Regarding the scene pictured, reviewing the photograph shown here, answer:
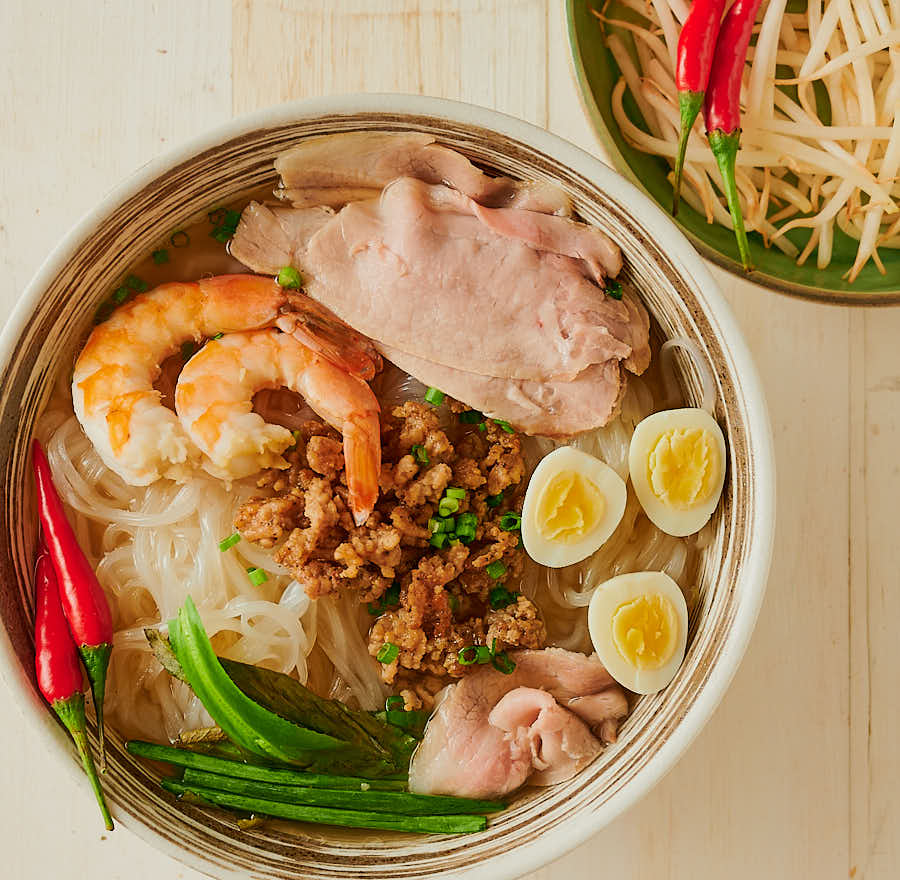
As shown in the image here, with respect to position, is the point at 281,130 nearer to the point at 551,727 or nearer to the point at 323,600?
the point at 323,600

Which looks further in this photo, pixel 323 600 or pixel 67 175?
pixel 67 175

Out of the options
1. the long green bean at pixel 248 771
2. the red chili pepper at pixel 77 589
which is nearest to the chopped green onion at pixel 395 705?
the long green bean at pixel 248 771

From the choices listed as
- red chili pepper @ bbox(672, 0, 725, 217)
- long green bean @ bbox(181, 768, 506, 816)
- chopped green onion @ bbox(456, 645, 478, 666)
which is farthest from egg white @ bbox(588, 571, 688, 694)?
red chili pepper @ bbox(672, 0, 725, 217)

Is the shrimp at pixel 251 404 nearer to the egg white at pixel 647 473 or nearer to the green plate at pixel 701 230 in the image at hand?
the egg white at pixel 647 473

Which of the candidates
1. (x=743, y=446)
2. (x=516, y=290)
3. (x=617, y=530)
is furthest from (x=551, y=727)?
(x=516, y=290)

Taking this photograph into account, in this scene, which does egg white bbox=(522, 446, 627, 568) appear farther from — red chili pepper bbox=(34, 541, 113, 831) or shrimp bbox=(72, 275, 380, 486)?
Result: red chili pepper bbox=(34, 541, 113, 831)

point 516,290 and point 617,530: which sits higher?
point 516,290

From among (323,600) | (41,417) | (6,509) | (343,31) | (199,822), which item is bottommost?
(199,822)

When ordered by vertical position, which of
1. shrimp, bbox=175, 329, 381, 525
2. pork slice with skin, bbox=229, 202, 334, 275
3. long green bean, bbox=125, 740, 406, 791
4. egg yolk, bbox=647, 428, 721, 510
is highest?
pork slice with skin, bbox=229, 202, 334, 275
